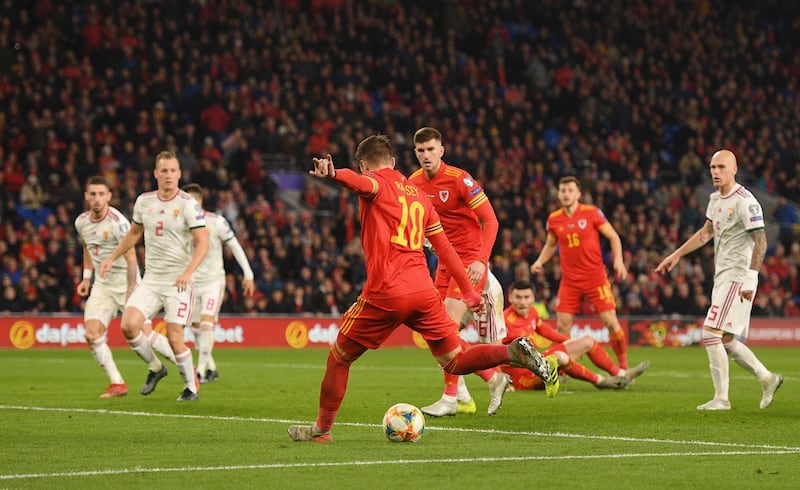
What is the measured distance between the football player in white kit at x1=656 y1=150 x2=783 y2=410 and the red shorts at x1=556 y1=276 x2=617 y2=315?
13.8 ft

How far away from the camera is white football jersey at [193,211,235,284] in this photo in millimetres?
17797

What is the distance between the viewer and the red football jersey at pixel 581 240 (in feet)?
56.0

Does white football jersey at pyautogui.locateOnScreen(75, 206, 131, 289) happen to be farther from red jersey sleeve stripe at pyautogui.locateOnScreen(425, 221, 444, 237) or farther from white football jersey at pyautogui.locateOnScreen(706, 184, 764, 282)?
white football jersey at pyautogui.locateOnScreen(706, 184, 764, 282)

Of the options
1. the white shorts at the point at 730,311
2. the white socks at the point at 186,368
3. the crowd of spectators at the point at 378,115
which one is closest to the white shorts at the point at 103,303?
the white socks at the point at 186,368

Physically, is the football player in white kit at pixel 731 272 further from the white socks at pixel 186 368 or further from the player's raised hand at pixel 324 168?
the player's raised hand at pixel 324 168

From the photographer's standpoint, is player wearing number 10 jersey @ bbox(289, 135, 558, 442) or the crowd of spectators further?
the crowd of spectators

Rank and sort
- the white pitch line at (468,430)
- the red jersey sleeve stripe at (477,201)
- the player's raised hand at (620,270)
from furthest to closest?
the player's raised hand at (620,270)
the red jersey sleeve stripe at (477,201)
the white pitch line at (468,430)

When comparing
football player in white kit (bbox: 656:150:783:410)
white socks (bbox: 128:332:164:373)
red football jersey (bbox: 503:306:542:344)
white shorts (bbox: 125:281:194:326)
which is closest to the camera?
football player in white kit (bbox: 656:150:783:410)

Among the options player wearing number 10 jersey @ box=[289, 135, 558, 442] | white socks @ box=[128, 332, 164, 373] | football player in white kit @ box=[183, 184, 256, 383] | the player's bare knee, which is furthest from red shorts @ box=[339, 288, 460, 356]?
football player in white kit @ box=[183, 184, 256, 383]

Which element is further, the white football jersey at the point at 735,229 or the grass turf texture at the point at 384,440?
the white football jersey at the point at 735,229

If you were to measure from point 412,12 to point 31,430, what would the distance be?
1165 inches

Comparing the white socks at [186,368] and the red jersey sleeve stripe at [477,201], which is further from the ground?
the red jersey sleeve stripe at [477,201]

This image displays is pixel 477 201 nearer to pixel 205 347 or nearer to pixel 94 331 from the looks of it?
pixel 94 331

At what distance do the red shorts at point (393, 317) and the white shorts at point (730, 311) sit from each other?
4271 mm
